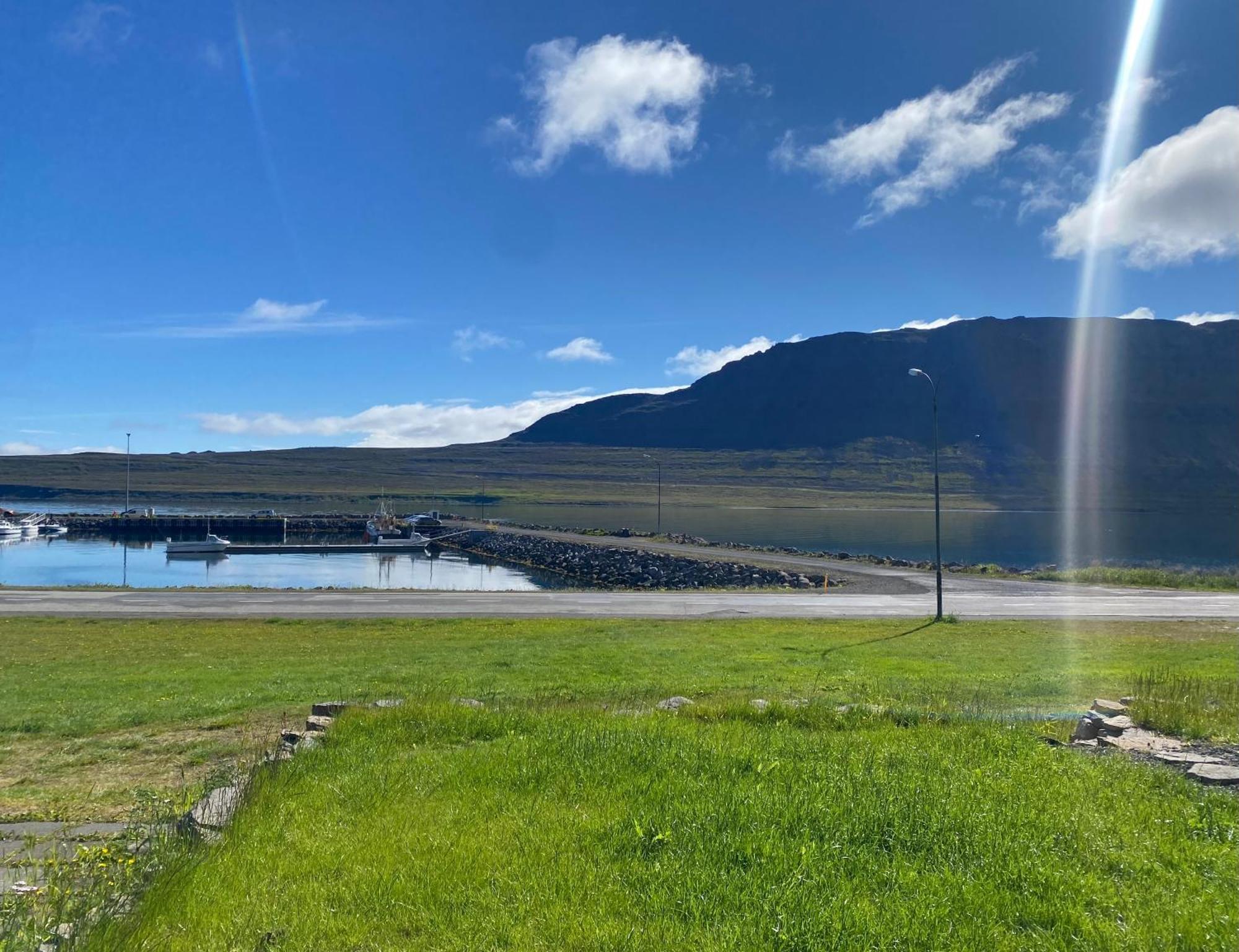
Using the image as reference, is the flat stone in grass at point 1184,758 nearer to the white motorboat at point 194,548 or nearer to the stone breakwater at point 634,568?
the stone breakwater at point 634,568

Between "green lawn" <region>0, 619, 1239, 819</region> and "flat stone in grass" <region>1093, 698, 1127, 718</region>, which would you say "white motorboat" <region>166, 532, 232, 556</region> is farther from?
"flat stone in grass" <region>1093, 698, 1127, 718</region>

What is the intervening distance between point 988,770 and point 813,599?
2725cm

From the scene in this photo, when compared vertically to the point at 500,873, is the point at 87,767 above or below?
below

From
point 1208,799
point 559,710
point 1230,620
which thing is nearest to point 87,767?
point 559,710

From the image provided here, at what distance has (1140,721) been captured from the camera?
10.5 meters

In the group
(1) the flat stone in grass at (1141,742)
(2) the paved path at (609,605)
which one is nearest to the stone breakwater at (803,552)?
(2) the paved path at (609,605)

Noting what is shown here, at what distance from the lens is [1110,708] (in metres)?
11.1

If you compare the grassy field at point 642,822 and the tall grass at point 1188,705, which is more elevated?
the grassy field at point 642,822

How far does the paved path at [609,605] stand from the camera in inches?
1146

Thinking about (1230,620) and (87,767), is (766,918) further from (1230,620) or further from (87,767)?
(1230,620)

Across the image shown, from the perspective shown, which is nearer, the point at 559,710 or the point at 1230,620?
the point at 559,710

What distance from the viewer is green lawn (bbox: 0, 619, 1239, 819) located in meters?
10.1

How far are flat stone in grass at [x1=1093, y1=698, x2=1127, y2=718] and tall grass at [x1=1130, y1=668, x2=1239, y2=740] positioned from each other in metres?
0.13

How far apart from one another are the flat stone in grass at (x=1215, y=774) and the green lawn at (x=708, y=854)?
50 centimetres
